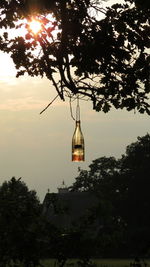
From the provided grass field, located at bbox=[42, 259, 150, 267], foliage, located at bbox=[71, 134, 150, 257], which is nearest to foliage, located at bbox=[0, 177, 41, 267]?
grass field, located at bbox=[42, 259, 150, 267]

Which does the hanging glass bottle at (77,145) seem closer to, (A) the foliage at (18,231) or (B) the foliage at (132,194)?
(A) the foliage at (18,231)

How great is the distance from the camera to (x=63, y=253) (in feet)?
31.7

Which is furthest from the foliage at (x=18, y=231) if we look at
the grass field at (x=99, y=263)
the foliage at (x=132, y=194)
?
the foliage at (x=132, y=194)

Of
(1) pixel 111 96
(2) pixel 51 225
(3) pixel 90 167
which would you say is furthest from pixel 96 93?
(3) pixel 90 167

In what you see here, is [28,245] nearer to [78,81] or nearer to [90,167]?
[78,81]

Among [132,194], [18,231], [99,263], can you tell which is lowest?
[18,231]

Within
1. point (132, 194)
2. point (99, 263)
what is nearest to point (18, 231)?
point (99, 263)

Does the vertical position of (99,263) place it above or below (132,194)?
below

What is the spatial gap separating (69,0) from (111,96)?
171cm

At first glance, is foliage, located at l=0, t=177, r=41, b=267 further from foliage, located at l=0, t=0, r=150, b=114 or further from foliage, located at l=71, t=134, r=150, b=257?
foliage, located at l=71, t=134, r=150, b=257

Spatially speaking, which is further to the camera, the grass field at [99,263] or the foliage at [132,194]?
the foliage at [132,194]

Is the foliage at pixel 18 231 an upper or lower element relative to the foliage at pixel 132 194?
lower

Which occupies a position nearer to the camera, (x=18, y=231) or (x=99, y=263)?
(x=18, y=231)

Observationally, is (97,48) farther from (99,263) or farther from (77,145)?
(99,263)
